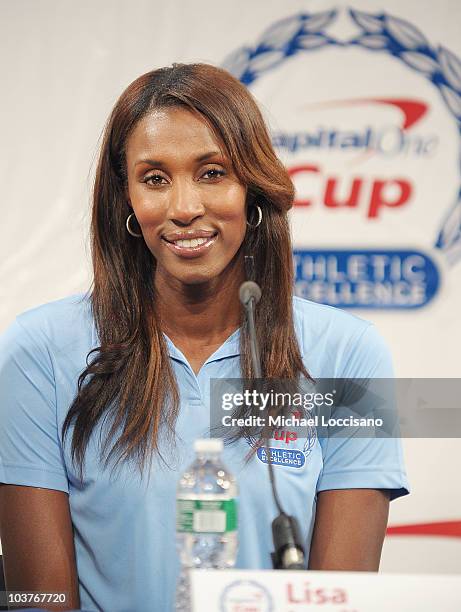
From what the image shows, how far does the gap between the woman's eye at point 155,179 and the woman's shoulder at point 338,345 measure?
0.34 m

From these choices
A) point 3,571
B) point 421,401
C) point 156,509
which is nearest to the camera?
point 156,509

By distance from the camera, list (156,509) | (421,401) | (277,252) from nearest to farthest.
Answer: (156,509) → (277,252) → (421,401)

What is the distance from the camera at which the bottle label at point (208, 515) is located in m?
1.14

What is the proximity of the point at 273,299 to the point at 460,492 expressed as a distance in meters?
1.09

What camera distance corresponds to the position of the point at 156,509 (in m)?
1.45

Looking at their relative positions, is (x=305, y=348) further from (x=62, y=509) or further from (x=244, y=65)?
(x=244, y=65)

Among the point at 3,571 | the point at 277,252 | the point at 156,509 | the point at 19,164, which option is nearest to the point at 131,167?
the point at 277,252

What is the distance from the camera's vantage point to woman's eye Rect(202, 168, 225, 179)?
1522 millimetres

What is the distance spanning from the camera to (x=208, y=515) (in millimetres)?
1145

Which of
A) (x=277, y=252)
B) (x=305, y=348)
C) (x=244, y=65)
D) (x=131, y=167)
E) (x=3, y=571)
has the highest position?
(x=244, y=65)

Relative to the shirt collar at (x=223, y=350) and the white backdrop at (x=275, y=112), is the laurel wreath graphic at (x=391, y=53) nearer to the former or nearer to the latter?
the white backdrop at (x=275, y=112)

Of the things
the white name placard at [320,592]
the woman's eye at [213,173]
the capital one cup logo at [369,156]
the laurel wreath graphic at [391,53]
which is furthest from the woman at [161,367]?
the laurel wreath graphic at [391,53]

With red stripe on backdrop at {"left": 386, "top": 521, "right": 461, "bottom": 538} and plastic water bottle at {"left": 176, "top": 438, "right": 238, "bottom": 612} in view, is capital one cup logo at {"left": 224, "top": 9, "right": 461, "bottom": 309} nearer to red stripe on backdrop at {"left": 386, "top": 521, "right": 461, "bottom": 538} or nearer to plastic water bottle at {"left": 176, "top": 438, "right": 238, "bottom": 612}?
red stripe on backdrop at {"left": 386, "top": 521, "right": 461, "bottom": 538}

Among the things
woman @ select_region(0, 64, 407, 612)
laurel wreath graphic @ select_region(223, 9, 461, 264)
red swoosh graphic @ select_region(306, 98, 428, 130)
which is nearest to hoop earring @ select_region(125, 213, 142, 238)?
woman @ select_region(0, 64, 407, 612)
